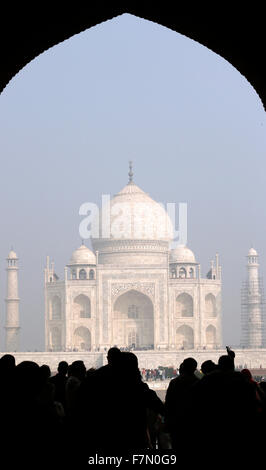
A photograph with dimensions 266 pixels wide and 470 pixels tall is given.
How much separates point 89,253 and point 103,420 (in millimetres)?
37640

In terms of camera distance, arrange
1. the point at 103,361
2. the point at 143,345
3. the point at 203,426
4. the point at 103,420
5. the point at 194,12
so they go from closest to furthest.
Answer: the point at 203,426, the point at 103,420, the point at 194,12, the point at 103,361, the point at 143,345

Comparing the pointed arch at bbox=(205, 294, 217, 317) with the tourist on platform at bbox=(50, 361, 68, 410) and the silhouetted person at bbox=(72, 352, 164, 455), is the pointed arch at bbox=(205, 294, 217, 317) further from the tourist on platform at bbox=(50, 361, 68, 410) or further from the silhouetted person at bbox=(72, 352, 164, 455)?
the silhouetted person at bbox=(72, 352, 164, 455)

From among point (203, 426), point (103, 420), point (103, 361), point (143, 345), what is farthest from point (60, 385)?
point (143, 345)

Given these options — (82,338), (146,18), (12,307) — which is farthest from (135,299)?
(146,18)

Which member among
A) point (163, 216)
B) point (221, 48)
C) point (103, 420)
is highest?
point (163, 216)

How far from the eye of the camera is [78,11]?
746 centimetres

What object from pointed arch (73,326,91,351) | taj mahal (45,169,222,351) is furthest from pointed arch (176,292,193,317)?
pointed arch (73,326,91,351)

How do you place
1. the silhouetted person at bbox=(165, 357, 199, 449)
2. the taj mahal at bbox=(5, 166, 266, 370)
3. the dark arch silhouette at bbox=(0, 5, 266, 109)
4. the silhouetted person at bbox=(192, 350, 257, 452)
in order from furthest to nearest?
1. the taj mahal at bbox=(5, 166, 266, 370)
2. the dark arch silhouette at bbox=(0, 5, 266, 109)
3. the silhouetted person at bbox=(165, 357, 199, 449)
4. the silhouetted person at bbox=(192, 350, 257, 452)

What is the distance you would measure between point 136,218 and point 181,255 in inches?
93.8

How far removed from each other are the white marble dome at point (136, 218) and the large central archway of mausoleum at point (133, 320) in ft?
7.82

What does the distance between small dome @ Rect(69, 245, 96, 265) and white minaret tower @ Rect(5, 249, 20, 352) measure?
95.9 inches

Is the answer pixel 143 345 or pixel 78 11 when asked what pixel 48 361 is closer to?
pixel 143 345

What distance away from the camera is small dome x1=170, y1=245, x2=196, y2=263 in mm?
42094

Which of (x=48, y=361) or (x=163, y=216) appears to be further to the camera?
(x=163, y=216)
